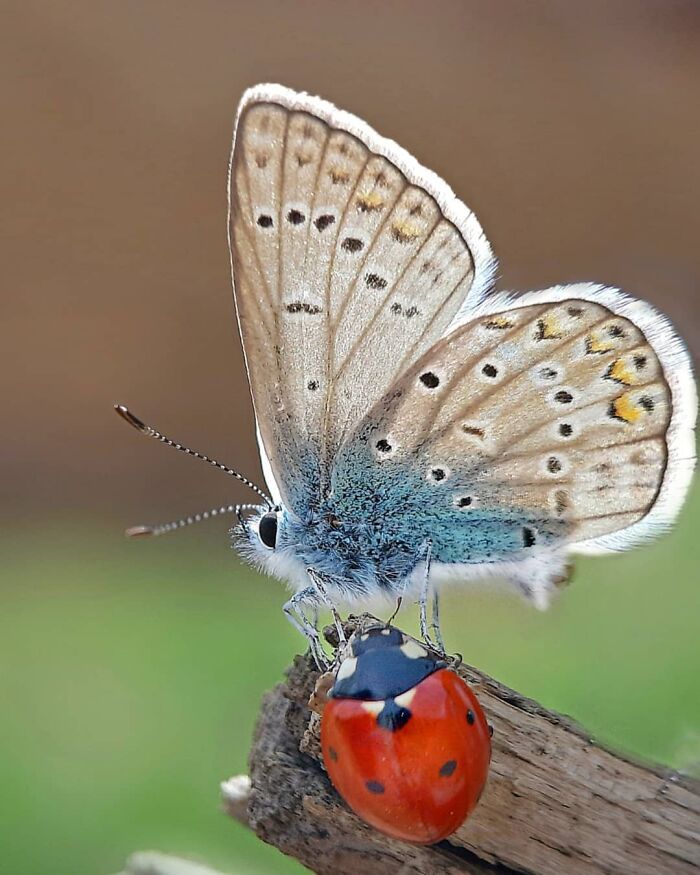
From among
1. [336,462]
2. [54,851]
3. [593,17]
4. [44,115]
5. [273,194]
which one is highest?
[44,115]

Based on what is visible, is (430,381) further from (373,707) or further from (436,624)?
(373,707)

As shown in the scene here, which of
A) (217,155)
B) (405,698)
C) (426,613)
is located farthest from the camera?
(217,155)

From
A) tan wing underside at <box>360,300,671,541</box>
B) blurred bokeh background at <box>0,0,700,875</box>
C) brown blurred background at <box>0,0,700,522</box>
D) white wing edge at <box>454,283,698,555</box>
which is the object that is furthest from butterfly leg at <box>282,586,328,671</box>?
brown blurred background at <box>0,0,700,522</box>

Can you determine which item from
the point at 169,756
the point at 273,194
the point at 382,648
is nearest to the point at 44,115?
the point at 169,756

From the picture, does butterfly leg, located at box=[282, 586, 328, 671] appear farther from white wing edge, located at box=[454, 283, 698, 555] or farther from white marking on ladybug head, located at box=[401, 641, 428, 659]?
white wing edge, located at box=[454, 283, 698, 555]

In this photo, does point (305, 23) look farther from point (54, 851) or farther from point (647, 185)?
point (54, 851)

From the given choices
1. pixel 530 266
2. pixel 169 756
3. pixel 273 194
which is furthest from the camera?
pixel 530 266

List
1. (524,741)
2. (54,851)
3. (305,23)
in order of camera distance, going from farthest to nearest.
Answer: (305,23) < (54,851) < (524,741)

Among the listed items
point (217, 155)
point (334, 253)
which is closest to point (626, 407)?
point (334, 253)
